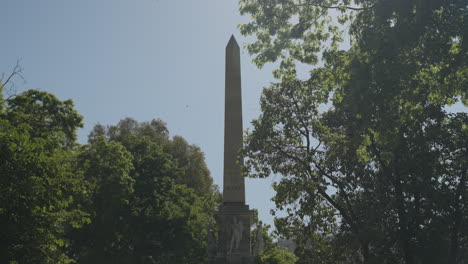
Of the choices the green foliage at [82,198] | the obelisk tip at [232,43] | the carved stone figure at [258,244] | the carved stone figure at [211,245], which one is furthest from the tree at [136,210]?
the obelisk tip at [232,43]

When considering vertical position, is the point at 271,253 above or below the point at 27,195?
above

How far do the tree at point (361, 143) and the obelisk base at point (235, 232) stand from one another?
7.26 feet

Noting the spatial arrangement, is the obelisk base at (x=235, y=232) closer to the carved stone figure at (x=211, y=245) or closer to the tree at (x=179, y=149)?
the carved stone figure at (x=211, y=245)

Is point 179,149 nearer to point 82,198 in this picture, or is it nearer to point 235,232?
point 82,198

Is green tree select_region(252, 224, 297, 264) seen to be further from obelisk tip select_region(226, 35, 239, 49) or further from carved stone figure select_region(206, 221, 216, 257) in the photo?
obelisk tip select_region(226, 35, 239, 49)

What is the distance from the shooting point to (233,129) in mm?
21969

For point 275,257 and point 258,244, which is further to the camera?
point 275,257

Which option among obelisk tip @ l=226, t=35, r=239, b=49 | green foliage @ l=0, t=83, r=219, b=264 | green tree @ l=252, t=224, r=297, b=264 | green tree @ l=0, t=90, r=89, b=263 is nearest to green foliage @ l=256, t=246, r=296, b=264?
green tree @ l=252, t=224, r=297, b=264

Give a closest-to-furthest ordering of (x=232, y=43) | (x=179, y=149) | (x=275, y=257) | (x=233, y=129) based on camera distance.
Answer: (x=233, y=129) < (x=232, y=43) < (x=275, y=257) < (x=179, y=149)

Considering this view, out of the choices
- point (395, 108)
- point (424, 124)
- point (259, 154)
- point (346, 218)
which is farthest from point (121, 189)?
point (395, 108)

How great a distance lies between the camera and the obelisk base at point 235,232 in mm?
20906

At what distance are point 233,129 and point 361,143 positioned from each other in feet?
25.4

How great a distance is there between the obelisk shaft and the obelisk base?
1.37ft

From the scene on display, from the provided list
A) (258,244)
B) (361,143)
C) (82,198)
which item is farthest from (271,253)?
(361,143)
